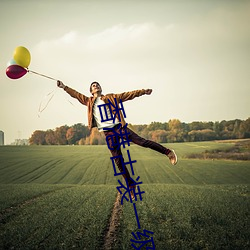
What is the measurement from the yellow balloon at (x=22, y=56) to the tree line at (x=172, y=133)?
46.8 meters

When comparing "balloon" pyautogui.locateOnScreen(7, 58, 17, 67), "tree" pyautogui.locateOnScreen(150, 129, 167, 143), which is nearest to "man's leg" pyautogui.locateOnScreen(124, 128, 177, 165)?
"balloon" pyautogui.locateOnScreen(7, 58, 17, 67)

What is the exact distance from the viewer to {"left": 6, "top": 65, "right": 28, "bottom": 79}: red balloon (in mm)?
6414

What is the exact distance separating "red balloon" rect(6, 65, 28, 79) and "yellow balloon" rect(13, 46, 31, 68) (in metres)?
0.10

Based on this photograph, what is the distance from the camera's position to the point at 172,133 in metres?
61.6

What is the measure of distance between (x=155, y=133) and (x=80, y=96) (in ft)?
162

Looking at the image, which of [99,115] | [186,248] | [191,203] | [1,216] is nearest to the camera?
[99,115]

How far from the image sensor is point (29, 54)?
665 centimetres

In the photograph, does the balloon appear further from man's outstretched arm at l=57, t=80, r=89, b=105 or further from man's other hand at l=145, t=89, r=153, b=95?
man's other hand at l=145, t=89, r=153, b=95

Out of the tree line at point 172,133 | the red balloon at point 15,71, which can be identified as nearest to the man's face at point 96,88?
the red balloon at point 15,71

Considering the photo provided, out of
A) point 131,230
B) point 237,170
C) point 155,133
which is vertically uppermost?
point 155,133

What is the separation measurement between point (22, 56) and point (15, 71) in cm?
40

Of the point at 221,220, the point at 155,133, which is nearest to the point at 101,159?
the point at 155,133

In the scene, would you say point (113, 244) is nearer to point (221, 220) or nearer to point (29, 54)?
point (221, 220)

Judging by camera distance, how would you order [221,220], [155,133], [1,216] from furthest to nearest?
[155,133] → [1,216] → [221,220]
